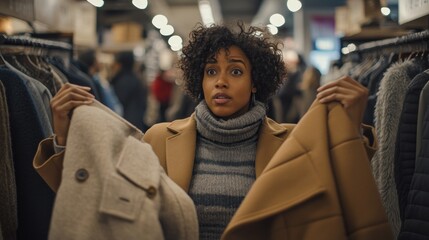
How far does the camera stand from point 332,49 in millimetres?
14375

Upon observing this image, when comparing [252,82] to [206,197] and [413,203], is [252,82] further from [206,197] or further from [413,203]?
[413,203]

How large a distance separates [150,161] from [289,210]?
52cm

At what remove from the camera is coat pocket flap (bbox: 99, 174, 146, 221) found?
1.92 metres

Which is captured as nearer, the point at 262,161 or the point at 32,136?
the point at 262,161

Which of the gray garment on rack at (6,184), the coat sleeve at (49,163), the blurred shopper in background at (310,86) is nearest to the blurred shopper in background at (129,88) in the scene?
the blurred shopper in background at (310,86)

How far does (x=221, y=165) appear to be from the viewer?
254 centimetres

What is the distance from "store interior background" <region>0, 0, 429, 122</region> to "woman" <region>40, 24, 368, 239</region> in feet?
0.76

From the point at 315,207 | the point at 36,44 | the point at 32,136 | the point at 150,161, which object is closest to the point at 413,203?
the point at 315,207

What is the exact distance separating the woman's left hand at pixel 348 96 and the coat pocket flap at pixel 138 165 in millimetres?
687

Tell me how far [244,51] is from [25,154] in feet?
3.68

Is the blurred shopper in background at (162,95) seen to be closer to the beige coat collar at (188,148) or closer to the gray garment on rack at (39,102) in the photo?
the gray garment on rack at (39,102)

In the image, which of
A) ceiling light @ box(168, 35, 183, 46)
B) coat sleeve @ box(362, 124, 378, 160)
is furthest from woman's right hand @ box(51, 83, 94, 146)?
ceiling light @ box(168, 35, 183, 46)

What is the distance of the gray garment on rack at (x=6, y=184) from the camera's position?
2.63 meters

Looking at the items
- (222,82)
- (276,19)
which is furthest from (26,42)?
(276,19)
